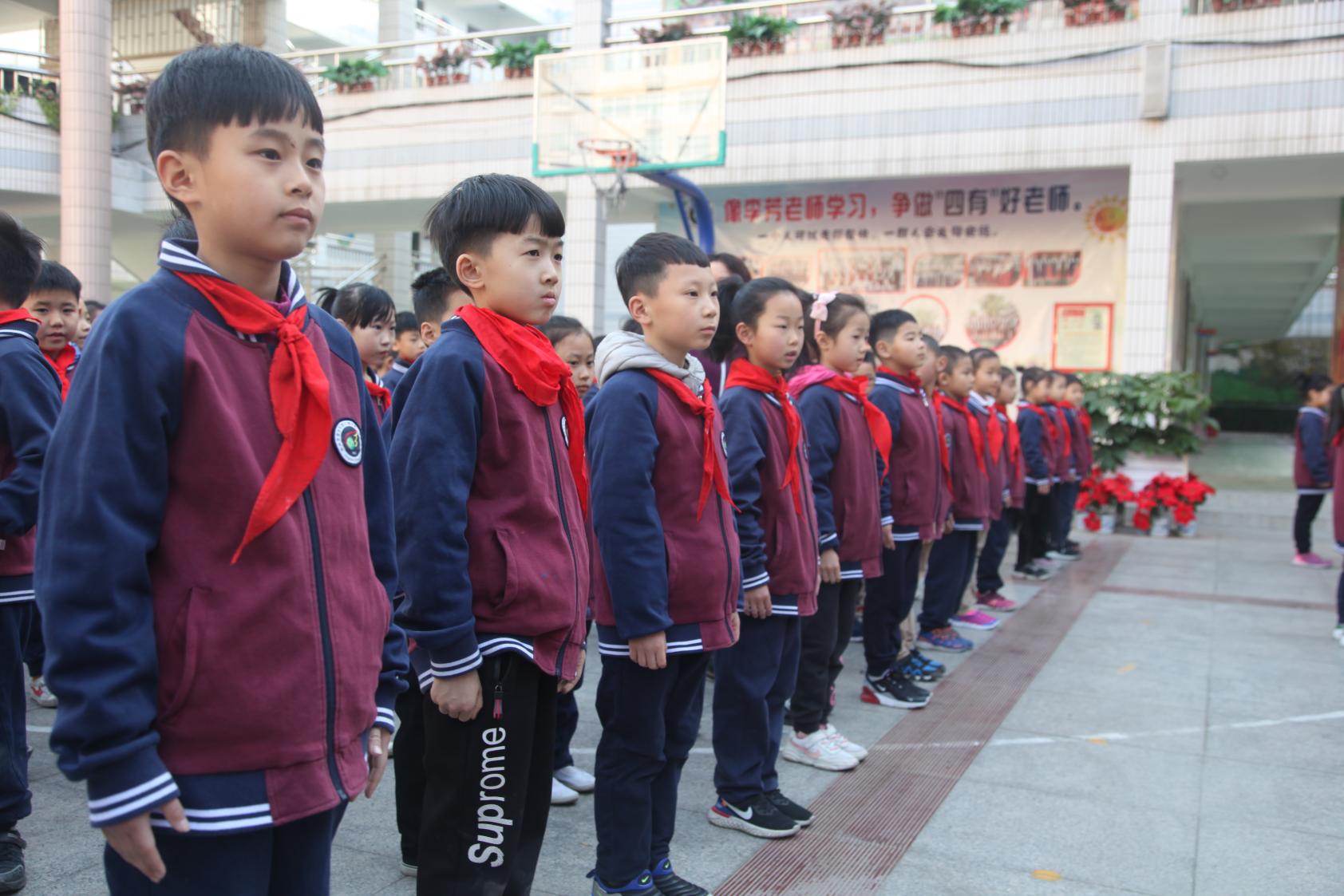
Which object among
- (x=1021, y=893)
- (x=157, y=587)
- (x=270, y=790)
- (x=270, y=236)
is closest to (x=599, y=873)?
(x=1021, y=893)

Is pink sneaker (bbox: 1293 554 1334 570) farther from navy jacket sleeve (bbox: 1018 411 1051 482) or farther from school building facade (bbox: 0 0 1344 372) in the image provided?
school building facade (bbox: 0 0 1344 372)

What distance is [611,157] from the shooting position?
11.0m

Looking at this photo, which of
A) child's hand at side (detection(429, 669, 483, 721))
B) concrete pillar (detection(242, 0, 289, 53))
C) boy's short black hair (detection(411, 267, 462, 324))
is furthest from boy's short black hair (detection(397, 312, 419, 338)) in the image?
concrete pillar (detection(242, 0, 289, 53))

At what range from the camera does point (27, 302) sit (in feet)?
11.4

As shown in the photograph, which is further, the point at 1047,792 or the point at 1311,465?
the point at 1311,465

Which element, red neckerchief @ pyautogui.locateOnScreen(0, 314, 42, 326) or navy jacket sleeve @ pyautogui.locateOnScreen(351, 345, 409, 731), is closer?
navy jacket sleeve @ pyautogui.locateOnScreen(351, 345, 409, 731)

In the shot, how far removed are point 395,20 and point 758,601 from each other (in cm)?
1781

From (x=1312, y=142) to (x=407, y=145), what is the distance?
11.2 m

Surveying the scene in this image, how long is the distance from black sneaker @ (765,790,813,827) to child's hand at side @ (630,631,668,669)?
93 centimetres

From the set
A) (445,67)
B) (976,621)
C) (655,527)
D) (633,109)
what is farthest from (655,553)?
(445,67)

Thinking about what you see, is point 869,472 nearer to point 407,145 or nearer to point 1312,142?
point 1312,142

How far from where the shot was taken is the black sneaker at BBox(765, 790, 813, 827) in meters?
3.19

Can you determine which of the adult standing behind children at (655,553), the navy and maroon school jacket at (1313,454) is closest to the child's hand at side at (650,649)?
A: the adult standing behind children at (655,553)

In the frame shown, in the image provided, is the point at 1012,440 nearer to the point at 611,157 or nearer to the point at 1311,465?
the point at 1311,465
